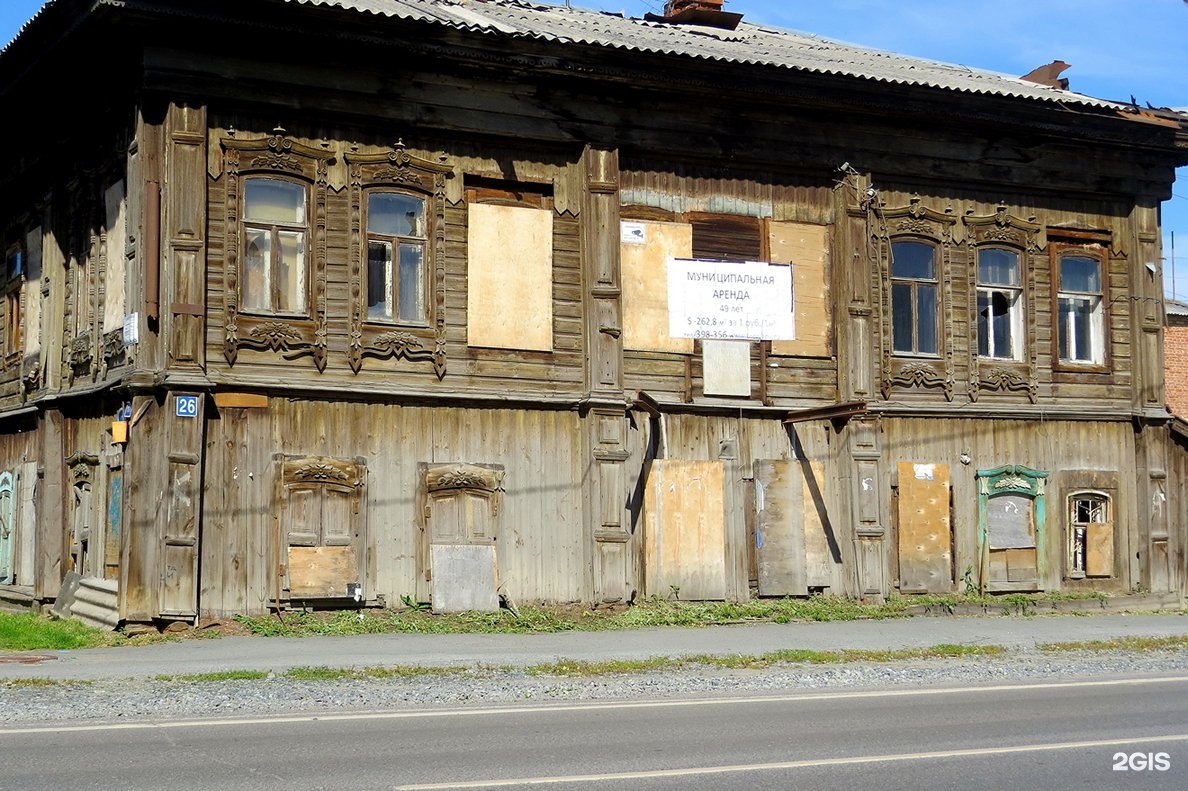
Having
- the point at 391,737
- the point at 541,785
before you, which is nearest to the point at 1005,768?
the point at 541,785

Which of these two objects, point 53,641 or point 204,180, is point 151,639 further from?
point 204,180

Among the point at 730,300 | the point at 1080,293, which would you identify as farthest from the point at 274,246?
the point at 1080,293

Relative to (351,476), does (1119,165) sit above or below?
above

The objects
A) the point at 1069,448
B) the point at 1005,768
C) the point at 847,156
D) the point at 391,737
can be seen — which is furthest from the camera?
the point at 1069,448

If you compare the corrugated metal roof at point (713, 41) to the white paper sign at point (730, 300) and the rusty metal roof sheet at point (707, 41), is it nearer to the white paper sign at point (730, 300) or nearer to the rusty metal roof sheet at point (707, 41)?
the rusty metal roof sheet at point (707, 41)

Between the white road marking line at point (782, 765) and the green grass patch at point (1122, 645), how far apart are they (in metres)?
6.87

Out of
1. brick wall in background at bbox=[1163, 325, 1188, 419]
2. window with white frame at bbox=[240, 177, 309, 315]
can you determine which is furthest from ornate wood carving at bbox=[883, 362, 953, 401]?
brick wall in background at bbox=[1163, 325, 1188, 419]

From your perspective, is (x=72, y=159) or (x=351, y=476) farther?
(x=72, y=159)

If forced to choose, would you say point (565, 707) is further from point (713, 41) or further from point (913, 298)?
point (713, 41)

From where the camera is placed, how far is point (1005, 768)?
8281 millimetres

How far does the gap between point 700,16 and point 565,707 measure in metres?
16.2

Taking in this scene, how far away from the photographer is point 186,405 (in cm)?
1673

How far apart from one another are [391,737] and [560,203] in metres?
11.2

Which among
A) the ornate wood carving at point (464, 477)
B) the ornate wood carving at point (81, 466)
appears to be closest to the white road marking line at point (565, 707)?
the ornate wood carving at point (464, 477)
